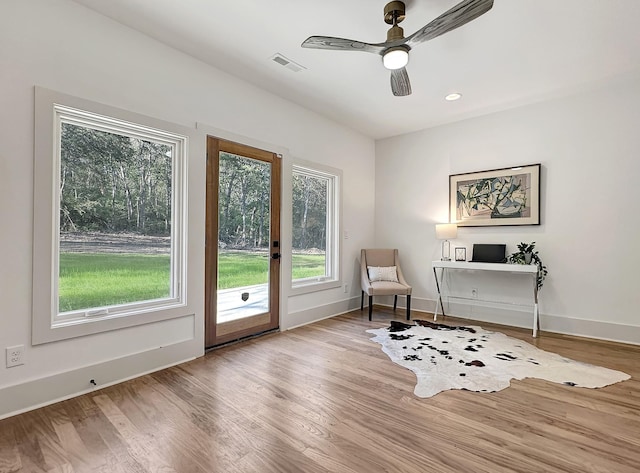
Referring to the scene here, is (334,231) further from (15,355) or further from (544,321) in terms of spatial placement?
(15,355)

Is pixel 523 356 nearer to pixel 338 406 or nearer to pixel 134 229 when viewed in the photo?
pixel 338 406

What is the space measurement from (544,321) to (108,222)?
487cm

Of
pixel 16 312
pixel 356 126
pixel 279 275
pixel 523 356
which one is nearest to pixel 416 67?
pixel 356 126

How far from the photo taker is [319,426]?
1.90 meters

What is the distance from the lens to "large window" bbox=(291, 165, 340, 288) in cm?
429

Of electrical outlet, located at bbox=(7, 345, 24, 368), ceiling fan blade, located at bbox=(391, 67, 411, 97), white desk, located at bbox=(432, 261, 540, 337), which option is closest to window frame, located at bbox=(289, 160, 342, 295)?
white desk, located at bbox=(432, 261, 540, 337)

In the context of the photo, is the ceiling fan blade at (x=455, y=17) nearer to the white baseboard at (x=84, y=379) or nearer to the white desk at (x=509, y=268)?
the white desk at (x=509, y=268)

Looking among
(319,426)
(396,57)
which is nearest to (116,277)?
(319,426)

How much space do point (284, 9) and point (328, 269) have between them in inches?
131

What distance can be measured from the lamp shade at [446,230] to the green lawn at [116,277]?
9.08 ft

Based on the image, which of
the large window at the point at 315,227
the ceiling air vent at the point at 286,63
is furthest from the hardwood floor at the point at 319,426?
the ceiling air vent at the point at 286,63

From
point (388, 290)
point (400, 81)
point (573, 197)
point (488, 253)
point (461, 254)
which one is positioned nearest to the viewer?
point (400, 81)

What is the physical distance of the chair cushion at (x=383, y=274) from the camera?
4730mm

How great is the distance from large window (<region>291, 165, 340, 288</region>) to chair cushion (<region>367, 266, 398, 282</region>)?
1.75ft
